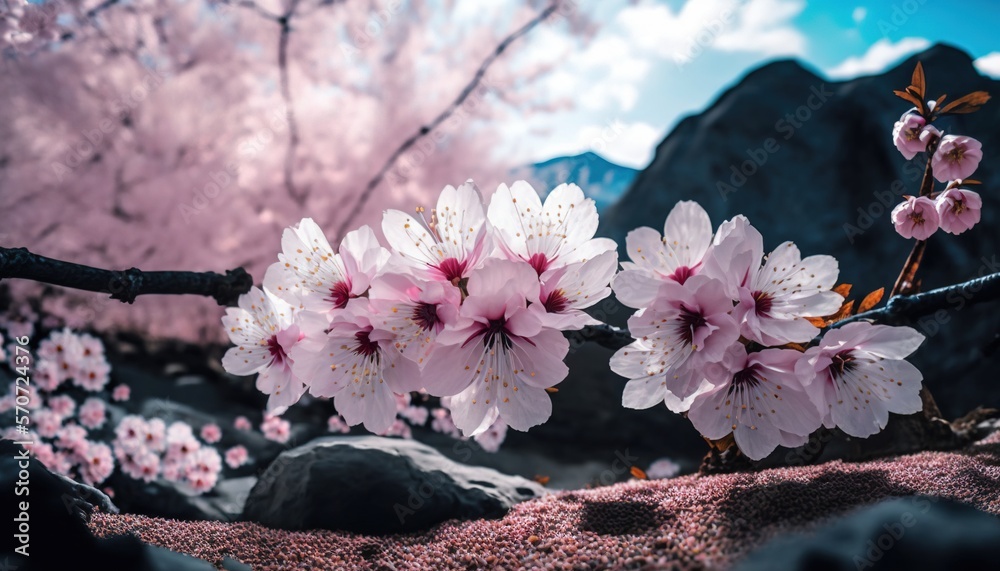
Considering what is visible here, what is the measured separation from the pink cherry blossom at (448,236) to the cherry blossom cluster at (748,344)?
6.8 inches

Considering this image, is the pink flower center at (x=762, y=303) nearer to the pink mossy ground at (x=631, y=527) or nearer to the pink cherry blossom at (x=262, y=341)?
the pink mossy ground at (x=631, y=527)

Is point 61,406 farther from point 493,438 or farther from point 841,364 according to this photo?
point 841,364

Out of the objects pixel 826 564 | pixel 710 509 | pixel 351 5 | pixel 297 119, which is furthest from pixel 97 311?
pixel 826 564

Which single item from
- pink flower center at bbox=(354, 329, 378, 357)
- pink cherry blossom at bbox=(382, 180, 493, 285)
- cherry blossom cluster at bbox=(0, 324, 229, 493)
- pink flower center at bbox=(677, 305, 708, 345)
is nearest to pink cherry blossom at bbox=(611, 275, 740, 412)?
pink flower center at bbox=(677, 305, 708, 345)

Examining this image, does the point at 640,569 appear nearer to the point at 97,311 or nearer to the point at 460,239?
the point at 460,239

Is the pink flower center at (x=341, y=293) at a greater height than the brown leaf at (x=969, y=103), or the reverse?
the brown leaf at (x=969, y=103)

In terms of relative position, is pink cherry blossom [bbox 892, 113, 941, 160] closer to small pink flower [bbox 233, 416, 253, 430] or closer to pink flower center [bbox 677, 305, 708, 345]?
pink flower center [bbox 677, 305, 708, 345]

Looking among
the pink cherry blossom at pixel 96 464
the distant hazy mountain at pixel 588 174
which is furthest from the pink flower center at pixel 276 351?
the distant hazy mountain at pixel 588 174

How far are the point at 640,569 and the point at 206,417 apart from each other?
2259 mm

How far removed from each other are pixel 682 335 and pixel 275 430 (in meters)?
2.14

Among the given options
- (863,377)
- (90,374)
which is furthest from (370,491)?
(90,374)

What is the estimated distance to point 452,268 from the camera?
0.69 meters

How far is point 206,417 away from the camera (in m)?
2.42

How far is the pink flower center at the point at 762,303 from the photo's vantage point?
2.31ft
